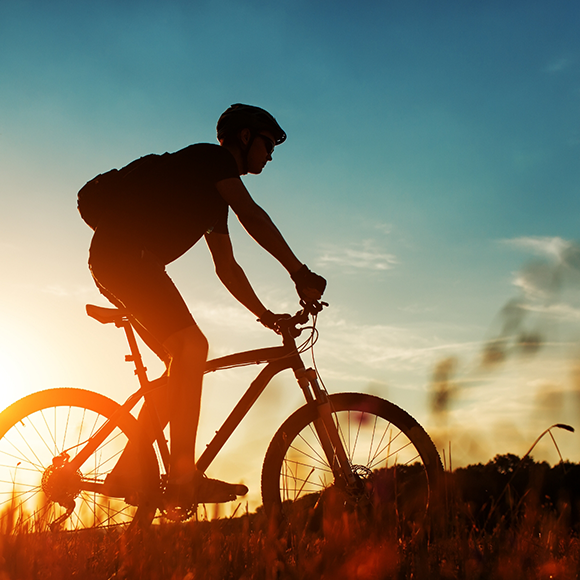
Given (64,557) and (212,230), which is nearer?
(64,557)

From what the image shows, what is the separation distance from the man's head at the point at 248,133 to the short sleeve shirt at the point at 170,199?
38 cm

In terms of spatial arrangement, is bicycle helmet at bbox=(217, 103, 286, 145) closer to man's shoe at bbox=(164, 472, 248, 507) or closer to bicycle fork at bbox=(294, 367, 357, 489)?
bicycle fork at bbox=(294, 367, 357, 489)

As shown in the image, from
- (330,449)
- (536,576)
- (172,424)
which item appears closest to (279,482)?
(330,449)

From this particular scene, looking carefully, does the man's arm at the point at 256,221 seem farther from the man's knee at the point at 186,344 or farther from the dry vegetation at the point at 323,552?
the dry vegetation at the point at 323,552

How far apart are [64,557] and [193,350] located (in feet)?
4.28

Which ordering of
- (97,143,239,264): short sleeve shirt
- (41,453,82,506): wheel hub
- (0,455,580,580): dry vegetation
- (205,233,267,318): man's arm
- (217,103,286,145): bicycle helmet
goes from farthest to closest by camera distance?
(205,233,267,318): man's arm < (217,103,286,145): bicycle helmet < (41,453,82,506): wheel hub < (97,143,239,264): short sleeve shirt < (0,455,580,580): dry vegetation

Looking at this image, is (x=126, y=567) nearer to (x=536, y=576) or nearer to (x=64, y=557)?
(x=64, y=557)

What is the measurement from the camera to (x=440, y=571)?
2332 mm

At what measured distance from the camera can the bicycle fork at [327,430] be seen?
3.48m

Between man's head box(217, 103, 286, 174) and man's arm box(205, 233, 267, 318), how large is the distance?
558 millimetres

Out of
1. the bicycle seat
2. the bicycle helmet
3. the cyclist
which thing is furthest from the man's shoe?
the bicycle helmet

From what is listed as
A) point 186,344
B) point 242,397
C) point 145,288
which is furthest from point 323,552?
point 145,288

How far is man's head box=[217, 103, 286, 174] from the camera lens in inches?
151

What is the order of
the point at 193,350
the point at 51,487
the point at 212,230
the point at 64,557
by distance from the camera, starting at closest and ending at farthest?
the point at 64,557 < the point at 193,350 < the point at 51,487 < the point at 212,230
